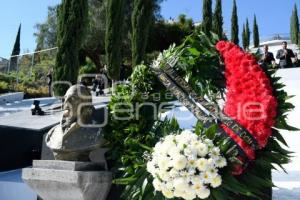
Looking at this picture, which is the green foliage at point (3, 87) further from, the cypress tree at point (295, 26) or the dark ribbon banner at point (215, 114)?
the cypress tree at point (295, 26)

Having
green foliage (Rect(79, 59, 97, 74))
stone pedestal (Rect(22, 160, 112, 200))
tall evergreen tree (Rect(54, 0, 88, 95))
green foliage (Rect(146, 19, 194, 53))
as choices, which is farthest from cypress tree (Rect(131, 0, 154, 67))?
stone pedestal (Rect(22, 160, 112, 200))

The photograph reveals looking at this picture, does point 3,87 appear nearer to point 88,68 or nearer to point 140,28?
point 140,28

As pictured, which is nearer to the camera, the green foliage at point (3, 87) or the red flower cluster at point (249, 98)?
the red flower cluster at point (249, 98)

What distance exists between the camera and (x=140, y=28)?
52.4 ft

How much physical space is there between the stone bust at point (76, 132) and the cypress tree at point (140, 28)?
39.9ft

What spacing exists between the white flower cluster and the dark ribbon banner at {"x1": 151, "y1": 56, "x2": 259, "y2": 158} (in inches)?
10.0

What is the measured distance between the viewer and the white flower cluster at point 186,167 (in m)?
2.66

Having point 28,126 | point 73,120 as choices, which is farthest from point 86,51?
point 73,120

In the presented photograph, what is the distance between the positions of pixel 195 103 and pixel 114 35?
1314cm

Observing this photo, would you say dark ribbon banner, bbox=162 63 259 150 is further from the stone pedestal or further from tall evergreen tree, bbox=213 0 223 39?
tall evergreen tree, bbox=213 0 223 39

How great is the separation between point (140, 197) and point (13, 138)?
12.8 feet

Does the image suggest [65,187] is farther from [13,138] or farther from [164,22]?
[164,22]

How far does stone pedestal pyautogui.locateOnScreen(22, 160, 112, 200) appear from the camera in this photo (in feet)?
10.8

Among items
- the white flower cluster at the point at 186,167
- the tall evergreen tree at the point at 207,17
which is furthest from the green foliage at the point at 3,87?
the white flower cluster at the point at 186,167
